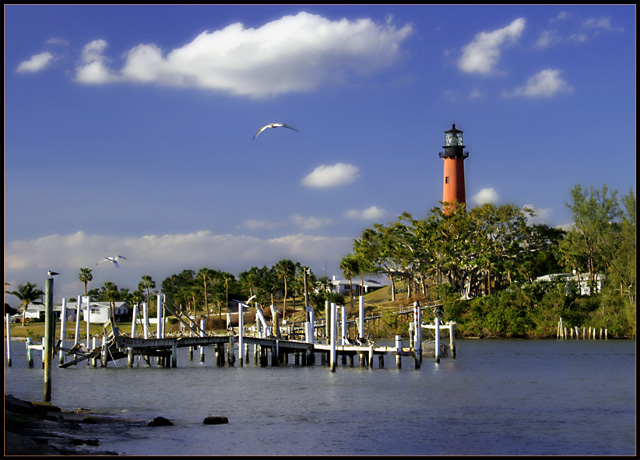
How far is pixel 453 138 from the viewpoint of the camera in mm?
94125

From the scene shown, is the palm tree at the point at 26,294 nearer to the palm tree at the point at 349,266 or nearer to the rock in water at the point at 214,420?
the palm tree at the point at 349,266

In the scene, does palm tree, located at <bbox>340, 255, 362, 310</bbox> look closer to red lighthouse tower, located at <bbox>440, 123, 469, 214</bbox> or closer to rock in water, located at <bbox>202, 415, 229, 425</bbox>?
red lighthouse tower, located at <bbox>440, 123, 469, 214</bbox>

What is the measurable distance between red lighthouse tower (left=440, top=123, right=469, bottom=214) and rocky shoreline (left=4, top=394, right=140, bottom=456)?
226 ft

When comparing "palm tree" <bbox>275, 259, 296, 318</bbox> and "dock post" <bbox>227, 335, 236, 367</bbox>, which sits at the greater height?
"palm tree" <bbox>275, 259, 296, 318</bbox>

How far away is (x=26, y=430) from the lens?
21.7m

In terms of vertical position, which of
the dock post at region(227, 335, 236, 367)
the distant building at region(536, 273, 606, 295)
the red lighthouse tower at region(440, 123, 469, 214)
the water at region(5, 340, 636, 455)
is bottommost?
the water at region(5, 340, 636, 455)

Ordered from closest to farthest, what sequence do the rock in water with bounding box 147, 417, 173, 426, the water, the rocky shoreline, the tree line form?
the rocky shoreline
the water
the rock in water with bounding box 147, 417, 173, 426
the tree line

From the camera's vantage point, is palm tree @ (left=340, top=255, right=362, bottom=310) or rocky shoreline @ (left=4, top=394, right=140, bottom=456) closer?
rocky shoreline @ (left=4, top=394, right=140, bottom=456)

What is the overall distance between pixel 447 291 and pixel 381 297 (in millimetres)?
35709

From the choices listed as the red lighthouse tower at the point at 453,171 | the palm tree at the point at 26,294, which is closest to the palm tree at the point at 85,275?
the palm tree at the point at 26,294

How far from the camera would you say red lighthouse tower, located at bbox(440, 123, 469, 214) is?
93.2m

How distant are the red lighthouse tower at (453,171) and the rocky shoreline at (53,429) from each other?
69.0 m

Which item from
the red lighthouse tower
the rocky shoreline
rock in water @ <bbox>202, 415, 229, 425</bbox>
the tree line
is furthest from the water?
the red lighthouse tower

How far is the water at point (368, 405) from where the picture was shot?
23.6 m
